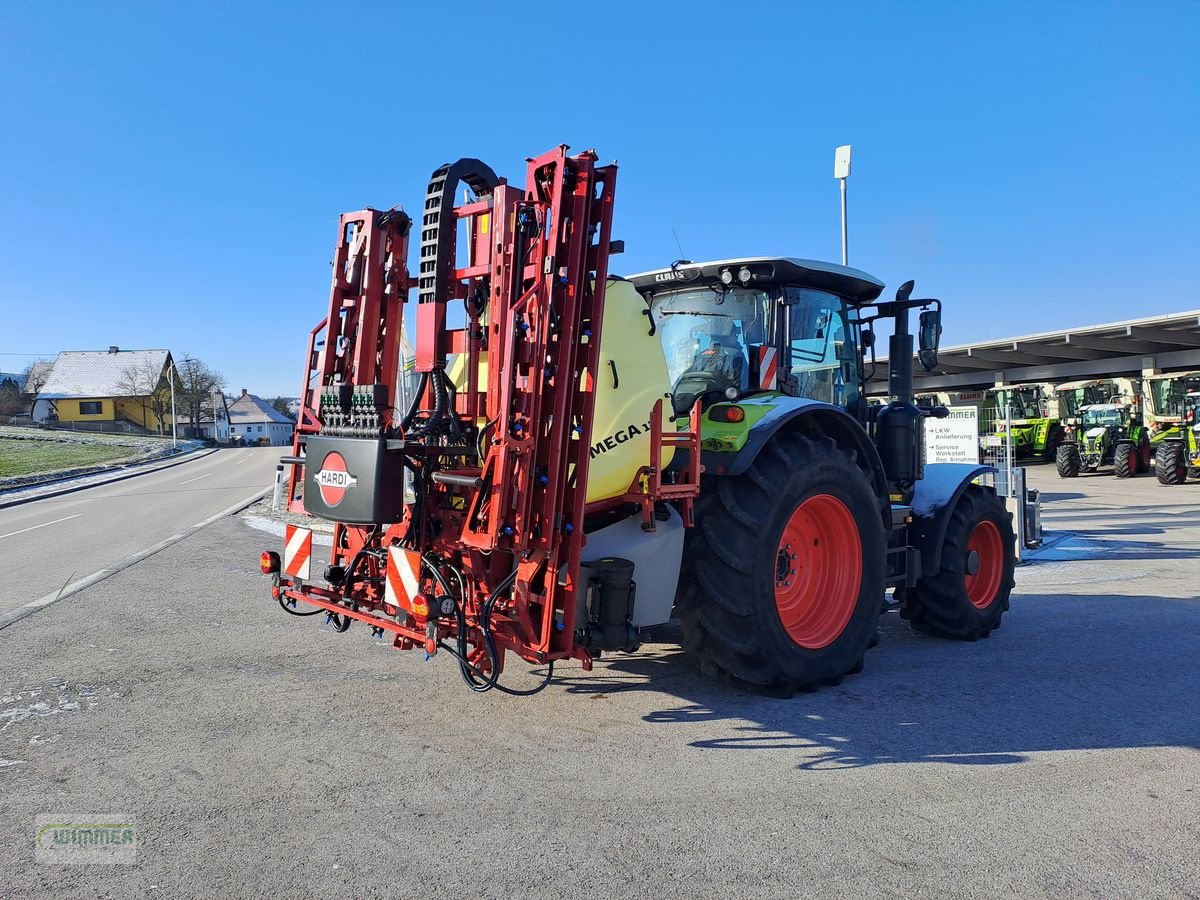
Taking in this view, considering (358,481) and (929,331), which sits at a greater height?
(929,331)

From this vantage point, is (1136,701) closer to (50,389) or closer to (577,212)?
(577,212)

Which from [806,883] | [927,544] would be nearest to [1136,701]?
[927,544]

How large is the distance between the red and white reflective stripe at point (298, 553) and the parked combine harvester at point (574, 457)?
20 mm

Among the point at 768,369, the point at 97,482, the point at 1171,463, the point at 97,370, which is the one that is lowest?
the point at 97,482

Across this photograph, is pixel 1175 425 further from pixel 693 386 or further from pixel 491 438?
pixel 491 438

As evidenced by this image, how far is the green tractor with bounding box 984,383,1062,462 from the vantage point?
30406 millimetres

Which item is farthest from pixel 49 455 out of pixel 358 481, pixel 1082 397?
pixel 1082 397

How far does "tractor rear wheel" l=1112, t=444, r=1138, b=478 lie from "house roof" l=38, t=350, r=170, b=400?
244ft

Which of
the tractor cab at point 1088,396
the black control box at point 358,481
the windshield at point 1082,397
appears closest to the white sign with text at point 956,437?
the black control box at point 358,481

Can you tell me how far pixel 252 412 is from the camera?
9294 centimetres

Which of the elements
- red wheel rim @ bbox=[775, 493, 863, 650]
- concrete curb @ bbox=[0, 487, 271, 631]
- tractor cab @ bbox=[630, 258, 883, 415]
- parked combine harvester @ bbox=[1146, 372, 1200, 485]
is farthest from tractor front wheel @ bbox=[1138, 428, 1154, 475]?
concrete curb @ bbox=[0, 487, 271, 631]

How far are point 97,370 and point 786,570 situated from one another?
8486 cm

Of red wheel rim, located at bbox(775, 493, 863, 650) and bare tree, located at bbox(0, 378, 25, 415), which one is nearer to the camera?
red wheel rim, located at bbox(775, 493, 863, 650)

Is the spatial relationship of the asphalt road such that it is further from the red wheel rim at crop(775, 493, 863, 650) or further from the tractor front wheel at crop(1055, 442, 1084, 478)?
the tractor front wheel at crop(1055, 442, 1084, 478)
